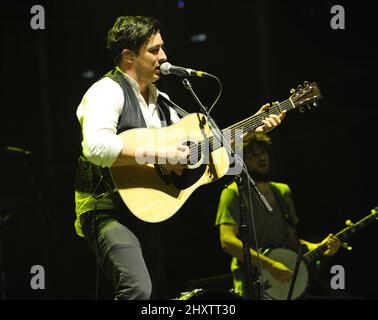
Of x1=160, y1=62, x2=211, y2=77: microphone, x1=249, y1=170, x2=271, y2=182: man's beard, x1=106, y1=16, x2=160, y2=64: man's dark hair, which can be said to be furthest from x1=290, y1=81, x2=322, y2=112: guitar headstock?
x1=249, y1=170, x2=271, y2=182: man's beard

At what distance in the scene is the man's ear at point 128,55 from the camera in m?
3.52

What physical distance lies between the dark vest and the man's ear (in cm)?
11

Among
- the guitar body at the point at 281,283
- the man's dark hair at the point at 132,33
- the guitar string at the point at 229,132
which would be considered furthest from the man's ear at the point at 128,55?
the guitar body at the point at 281,283

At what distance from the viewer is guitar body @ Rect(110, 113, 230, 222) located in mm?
3230

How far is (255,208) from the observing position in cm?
508

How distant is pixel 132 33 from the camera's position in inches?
138

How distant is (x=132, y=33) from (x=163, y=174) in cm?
85

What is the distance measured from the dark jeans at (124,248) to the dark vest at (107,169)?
15 cm

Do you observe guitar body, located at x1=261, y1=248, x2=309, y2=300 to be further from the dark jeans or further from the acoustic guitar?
the dark jeans

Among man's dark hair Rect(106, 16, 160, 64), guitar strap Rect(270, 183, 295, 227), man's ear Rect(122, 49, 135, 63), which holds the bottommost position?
guitar strap Rect(270, 183, 295, 227)

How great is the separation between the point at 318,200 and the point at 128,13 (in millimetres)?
2698
